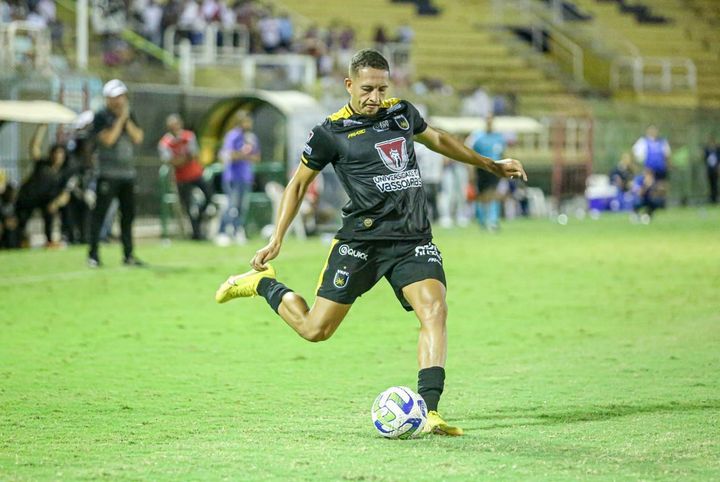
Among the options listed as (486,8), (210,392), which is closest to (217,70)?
(486,8)

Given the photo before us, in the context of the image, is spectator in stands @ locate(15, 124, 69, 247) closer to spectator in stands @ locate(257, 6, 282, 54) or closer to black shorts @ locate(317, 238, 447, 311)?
spectator in stands @ locate(257, 6, 282, 54)

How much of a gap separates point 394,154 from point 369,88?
0.43m

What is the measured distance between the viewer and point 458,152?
8.28m

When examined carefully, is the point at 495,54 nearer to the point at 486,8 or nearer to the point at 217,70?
the point at 486,8

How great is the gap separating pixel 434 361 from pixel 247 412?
1394mm

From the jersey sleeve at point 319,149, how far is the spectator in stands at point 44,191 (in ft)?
47.9

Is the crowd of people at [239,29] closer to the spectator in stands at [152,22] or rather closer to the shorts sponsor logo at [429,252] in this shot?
the spectator in stands at [152,22]

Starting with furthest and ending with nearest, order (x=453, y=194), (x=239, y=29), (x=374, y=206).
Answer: (x=239, y=29)
(x=453, y=194)
(x=374, y=206)

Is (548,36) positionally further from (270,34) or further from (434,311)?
(434,311)

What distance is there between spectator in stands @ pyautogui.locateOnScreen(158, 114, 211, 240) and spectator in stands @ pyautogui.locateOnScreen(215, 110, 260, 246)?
0.49 meters

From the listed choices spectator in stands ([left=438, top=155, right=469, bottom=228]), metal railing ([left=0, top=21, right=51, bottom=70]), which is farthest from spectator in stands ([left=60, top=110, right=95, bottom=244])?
spectator in stands ([left=438, top=155, right=469, bottom=228])

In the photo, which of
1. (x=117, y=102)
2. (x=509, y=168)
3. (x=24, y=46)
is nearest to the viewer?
(x=509, y=168)

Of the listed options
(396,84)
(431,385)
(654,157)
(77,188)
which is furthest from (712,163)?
(431,385)

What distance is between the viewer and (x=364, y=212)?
779 cm
